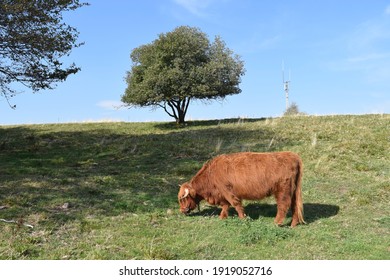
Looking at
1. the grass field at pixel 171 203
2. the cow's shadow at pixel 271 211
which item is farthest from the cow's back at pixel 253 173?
the cow's shadow at pixel 271 211

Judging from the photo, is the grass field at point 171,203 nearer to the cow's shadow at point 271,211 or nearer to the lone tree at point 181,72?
the cow's shadow at point 271,211

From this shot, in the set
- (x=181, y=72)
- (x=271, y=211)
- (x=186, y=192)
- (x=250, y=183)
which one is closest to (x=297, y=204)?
(x=250, y=183)

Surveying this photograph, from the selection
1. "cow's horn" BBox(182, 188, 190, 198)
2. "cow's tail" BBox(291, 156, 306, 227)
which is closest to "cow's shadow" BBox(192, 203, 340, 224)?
"cow's tail" BBox(291, 156, 306, 227)

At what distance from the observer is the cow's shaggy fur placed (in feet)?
31.7

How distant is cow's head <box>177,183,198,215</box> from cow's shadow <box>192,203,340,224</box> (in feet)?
1.48

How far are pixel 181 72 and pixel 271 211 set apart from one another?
24688 mm

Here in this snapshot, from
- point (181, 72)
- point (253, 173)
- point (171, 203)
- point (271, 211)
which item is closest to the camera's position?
point (253, 173)

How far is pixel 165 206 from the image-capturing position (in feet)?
37.5

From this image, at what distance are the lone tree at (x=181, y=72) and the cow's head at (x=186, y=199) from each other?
23821 millimetres

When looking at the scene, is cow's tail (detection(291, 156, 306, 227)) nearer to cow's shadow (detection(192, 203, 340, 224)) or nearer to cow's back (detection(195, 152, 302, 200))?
cow's back (detection(195, 152, 302, 200))

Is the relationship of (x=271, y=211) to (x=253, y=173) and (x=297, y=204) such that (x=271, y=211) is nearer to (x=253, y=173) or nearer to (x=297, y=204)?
(x=297, y=204)

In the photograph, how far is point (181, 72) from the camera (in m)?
34.3

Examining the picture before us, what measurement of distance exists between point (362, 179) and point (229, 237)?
8191 millimetres

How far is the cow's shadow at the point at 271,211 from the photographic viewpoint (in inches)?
427
